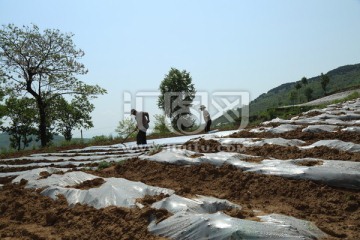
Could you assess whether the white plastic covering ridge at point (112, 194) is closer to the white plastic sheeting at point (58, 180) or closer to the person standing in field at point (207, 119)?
the white plastic sheeting at point (58, 180)

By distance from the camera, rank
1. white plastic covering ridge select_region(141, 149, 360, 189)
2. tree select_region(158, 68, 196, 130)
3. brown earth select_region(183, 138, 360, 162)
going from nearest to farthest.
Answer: white plastic covering ridge select_region(141, 149, 360, 189)
brown earth select_region(183, 138, 360, 162)
tree select_region(158, 68, 196, 130)

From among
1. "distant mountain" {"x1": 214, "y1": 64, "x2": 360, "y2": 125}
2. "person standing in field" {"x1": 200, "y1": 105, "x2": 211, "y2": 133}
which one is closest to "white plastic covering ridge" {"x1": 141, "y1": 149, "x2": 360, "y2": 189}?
"person standing in field" {"x1": 200, "y1": 105, "x2": 211, "y2": 133}

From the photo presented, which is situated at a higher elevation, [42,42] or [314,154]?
[42,42]

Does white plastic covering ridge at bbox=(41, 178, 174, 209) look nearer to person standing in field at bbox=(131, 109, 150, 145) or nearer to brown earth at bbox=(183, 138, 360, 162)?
brown earth at bbox=(183, 138, 360, 162)

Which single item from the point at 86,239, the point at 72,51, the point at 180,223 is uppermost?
the point at 72,51

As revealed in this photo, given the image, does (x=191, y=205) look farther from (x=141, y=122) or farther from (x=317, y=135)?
(x=141, y=122)

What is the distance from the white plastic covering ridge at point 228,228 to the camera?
6.89ft

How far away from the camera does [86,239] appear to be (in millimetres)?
2629

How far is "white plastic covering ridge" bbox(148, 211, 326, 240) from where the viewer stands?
210 cm

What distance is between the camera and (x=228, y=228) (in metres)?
2.15

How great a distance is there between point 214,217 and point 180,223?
0.93 feet

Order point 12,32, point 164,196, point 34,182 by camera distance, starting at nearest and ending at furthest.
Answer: point 164,196
point 34,182
point 12,32

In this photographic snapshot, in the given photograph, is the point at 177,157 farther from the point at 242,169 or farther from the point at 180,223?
the point at 180,223

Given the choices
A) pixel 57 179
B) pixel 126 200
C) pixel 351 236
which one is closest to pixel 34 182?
pixel 57 179
